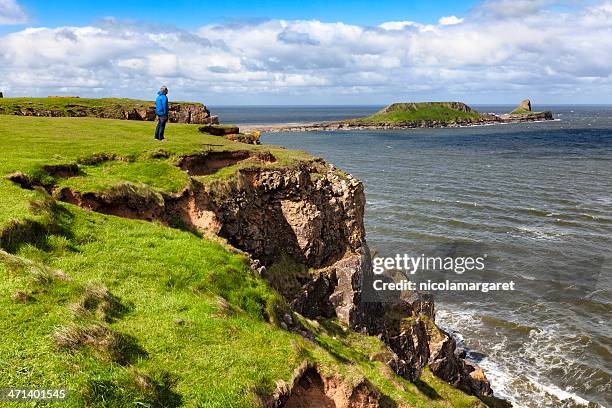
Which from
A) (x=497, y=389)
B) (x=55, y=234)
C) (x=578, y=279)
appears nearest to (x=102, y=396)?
(x=55, y=234)

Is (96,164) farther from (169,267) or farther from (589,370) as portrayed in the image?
(589,370)

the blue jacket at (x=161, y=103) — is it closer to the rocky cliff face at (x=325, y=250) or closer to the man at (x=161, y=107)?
the man at (x=161, y=107)

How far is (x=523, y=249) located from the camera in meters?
44.9

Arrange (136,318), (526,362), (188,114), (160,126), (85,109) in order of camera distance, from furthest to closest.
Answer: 1. (188,114)
2. (85,109)
3. (526,362)
4. (160,126)
5. (136,318)

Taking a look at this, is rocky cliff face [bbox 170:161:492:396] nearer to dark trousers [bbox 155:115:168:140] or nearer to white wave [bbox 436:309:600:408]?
white wave [bbox 436:309:600:408]

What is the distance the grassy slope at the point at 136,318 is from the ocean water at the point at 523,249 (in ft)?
39.8

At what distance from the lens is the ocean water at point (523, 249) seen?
28844 mm

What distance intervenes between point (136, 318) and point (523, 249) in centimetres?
4210

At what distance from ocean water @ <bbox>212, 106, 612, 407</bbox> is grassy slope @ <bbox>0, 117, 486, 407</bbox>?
12129mm

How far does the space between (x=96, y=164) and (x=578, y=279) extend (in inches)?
1490

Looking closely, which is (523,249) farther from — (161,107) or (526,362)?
(161,107)

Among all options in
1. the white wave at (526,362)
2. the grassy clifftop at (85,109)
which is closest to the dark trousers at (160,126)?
the white wave at (526,362)

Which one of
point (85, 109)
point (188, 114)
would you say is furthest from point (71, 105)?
point (188, 114)

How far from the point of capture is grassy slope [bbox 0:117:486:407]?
8867mm
